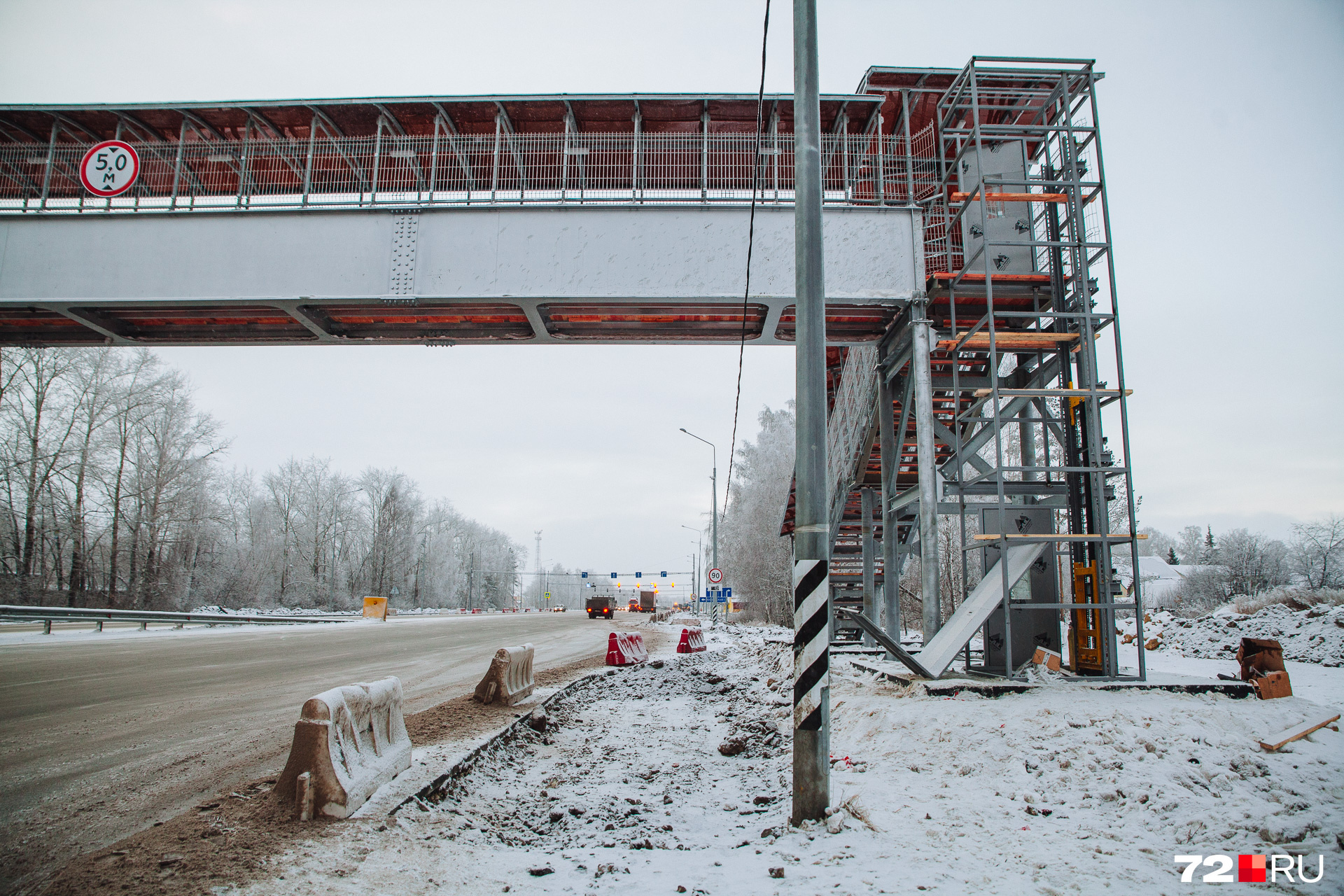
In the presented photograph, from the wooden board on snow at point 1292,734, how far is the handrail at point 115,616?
26.5 m

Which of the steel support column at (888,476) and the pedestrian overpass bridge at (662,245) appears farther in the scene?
the steel support column at (888,476)

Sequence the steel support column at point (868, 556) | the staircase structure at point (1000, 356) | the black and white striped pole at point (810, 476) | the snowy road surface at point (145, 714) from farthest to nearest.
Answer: the steel support column at point (868, 556) < the staircase structure at point (1000, 356) < the black and white striped pole at point (810, 476) < the snowy road surface at point (145, 714)

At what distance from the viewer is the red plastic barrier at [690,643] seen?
2166 centimetres

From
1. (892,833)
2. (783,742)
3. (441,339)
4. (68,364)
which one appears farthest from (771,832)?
(68,364)

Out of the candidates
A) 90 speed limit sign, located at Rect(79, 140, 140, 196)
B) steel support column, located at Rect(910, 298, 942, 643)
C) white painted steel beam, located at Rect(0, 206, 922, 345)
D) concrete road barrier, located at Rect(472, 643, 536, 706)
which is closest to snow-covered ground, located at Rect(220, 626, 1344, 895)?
concrete road barrier, located at Rect(472, 643, 536, 706)

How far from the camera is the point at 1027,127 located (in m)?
10.1

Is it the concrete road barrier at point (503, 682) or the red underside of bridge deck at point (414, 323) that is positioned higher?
the red underside of bridge deck at point (414, 323)

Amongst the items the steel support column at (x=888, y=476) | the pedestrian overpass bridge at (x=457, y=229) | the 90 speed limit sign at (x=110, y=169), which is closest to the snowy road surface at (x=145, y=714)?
the pedestrian overpass bridge at (x=457, y=229)

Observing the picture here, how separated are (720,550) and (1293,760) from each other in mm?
53217

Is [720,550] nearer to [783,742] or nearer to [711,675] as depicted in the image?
[711,675]

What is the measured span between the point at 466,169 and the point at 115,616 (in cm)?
2071

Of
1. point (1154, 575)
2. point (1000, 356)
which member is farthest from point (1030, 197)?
point (1154, 575)

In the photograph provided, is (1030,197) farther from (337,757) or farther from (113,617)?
(113,617)

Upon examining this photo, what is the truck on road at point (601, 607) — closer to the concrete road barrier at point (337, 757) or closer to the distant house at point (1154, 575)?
the distant house at point (1154, 575)
